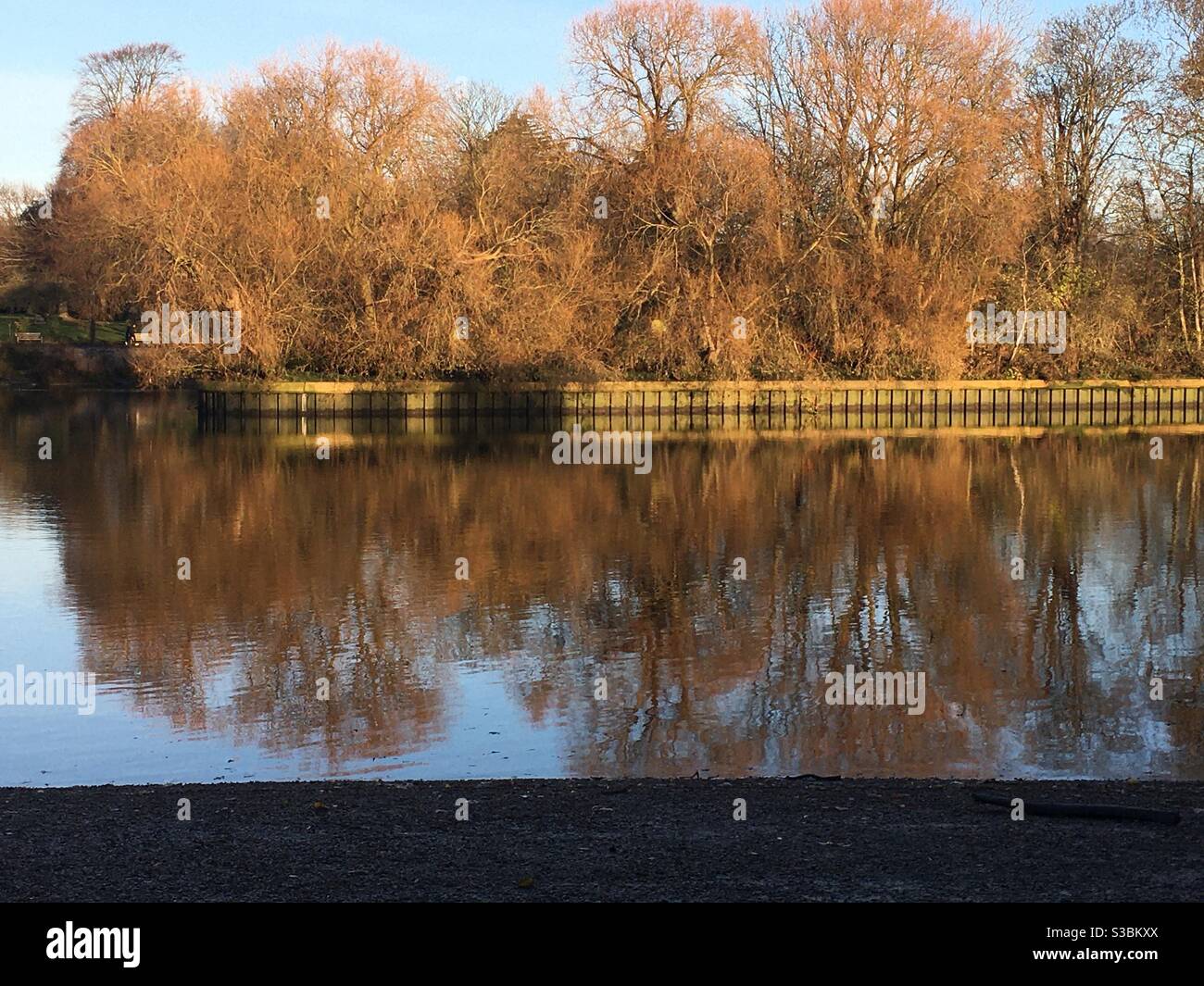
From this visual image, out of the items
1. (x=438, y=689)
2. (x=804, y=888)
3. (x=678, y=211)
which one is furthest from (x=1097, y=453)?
(x=804, y=888)

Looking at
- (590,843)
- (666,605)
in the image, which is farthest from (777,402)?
(590,843)

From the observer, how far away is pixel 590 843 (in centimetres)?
848

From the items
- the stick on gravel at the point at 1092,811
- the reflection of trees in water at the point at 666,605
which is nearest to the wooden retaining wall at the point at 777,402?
the reflection of trees in water at the point at 666,605

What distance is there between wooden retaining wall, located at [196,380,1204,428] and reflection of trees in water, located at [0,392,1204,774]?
21.1 metres

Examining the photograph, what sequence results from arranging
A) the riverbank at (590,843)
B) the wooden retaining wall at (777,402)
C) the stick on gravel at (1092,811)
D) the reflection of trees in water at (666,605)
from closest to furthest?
the riverbank at (590,843) → the stick on gravel at (1092,811) → the reflection of trees in water at (666,605) → the wooden retaining wall at (777,402)

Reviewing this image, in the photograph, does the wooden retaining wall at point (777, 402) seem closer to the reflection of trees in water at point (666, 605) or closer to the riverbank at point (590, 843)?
the reflection of trees in water at point (666, 605)

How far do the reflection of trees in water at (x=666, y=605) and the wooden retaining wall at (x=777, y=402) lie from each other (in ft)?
69.2

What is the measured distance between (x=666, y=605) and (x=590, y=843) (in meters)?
11.7

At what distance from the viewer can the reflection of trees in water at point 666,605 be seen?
13586 millimetres

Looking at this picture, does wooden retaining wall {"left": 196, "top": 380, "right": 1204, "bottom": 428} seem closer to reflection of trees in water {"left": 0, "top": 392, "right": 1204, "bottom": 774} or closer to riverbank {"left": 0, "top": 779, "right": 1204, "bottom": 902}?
reflection of trees in water {"left": 0, "top": 392, "right": 1204, "bottom": 774}

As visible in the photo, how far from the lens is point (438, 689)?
49.7 ft

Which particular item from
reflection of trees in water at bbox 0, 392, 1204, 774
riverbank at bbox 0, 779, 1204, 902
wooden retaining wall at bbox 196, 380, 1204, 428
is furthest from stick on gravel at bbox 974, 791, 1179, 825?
wooden retaining wall at bbox 196, 380, 1204, 428

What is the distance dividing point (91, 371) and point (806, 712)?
73.6 m

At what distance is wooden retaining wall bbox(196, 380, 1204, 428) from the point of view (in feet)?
199
